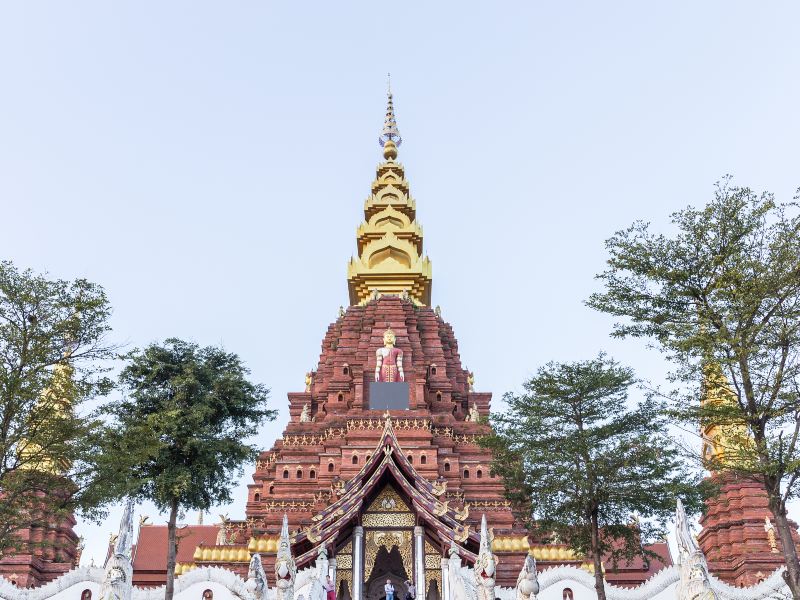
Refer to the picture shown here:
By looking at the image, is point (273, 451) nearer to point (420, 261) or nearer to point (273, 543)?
point (273, 543)

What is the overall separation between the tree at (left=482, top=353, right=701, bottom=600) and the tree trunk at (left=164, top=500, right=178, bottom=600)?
939 centimetres

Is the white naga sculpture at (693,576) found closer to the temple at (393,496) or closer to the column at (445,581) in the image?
the temple at (393,496)

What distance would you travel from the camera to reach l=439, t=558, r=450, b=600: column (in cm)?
2319

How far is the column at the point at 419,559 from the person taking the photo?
24.1 m

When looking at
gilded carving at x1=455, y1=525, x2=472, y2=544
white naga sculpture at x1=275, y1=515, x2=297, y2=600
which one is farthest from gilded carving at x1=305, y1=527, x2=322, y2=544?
white naga sculpture at x1=275, y1=515, x2=297, y2=600

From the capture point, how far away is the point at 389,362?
106 ft

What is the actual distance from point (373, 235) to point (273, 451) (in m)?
15.5

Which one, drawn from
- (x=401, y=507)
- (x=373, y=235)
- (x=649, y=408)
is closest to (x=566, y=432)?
(x=649, y=408)

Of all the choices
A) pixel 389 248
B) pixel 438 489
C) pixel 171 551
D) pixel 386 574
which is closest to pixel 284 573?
pixel 171 551

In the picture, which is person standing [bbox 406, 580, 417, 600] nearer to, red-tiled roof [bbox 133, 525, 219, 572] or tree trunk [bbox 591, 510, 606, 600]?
tree trunk [bbox 591, 510, 606, 600]

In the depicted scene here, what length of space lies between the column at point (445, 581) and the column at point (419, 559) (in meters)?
0.64

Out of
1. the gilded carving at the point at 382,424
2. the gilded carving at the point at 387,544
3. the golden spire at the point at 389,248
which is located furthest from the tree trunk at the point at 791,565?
the golden spire at the point at 389,248

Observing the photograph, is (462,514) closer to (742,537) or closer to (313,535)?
(313,535)

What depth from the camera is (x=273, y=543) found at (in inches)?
981
